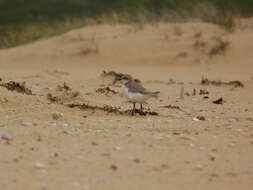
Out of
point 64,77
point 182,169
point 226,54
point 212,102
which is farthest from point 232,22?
point 182,169

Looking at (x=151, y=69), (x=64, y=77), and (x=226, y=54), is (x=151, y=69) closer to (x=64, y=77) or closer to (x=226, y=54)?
(x=226, y=54)

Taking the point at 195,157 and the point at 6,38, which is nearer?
the point at 195,157

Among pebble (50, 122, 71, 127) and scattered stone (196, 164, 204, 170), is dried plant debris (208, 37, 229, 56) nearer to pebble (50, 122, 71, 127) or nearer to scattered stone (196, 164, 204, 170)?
pebble (50, 122, 71, 127)

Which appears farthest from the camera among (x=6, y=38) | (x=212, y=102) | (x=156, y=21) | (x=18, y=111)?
(x=6, y=38)

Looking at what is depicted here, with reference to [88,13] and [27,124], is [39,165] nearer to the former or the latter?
[27,124]

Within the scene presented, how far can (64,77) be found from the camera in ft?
46.3

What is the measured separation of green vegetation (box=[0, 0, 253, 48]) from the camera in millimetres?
21848

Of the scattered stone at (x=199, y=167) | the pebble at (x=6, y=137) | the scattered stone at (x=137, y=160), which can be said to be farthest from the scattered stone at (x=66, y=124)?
the scattered stone at (x=199, y=167)

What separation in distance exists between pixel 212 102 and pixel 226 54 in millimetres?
7728

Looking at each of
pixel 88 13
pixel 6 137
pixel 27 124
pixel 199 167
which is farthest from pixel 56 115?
pixel 88 13

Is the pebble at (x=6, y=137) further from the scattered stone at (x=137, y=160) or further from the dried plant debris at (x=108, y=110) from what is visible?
the dried plant debris at (x=108, y=110)

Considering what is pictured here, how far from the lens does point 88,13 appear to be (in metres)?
32.0

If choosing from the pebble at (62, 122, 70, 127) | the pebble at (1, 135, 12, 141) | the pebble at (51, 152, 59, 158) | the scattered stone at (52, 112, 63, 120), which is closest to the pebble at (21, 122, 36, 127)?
the pebble at (62, 122, 70, 127)

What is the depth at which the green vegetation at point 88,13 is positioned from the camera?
21848 mm
